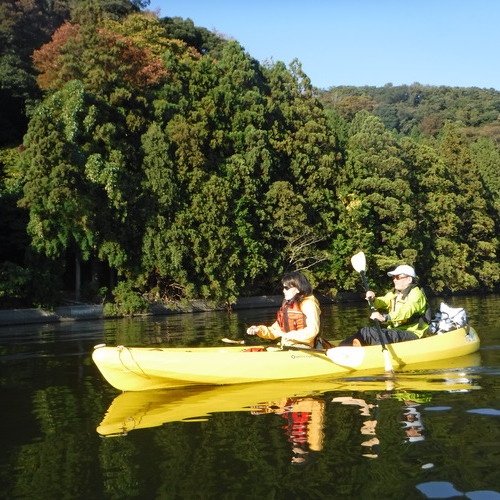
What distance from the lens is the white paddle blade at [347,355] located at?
825 cm

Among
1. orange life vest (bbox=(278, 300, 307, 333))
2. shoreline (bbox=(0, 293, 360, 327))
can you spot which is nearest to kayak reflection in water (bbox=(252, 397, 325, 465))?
orange life vest (bbox=(278, 300, 307, 333))

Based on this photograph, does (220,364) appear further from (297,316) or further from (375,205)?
(375,205)

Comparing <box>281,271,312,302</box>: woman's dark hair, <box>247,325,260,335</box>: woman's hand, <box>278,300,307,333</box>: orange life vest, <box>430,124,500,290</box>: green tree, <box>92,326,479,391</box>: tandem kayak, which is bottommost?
<box>92,326,479,391</box>: tandem kayak

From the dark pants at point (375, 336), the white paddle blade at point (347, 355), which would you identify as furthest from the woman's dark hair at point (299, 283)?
the dark pants at point (375, 336)

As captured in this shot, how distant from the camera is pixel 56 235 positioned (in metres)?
23.5

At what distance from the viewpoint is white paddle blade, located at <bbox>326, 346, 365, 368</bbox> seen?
8250mm

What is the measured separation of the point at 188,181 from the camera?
2858 centimetres

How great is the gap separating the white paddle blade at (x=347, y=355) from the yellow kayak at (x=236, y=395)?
0.24 meters

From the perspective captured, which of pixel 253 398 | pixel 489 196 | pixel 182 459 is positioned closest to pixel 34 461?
pixel 182 459

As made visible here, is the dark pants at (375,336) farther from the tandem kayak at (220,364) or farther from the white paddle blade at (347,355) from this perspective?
the white paddle blade at (347,355)

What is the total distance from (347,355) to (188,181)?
20.9 metres

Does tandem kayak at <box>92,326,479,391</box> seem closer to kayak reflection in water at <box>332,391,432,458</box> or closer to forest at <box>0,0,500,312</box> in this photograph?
kayak reflection in water at <box>332,391,432,458</box>

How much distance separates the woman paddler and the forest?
51.1ft

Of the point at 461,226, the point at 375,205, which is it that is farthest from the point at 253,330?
the point at 461,226
